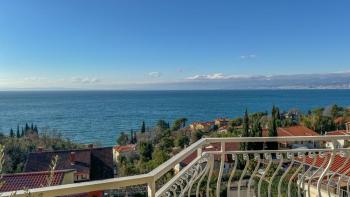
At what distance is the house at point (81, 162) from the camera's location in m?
16.2

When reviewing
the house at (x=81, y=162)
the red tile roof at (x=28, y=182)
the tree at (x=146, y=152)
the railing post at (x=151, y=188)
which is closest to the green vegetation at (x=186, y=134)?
the tree at (x=146, y=152)

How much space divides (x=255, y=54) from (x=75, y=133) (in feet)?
99.0

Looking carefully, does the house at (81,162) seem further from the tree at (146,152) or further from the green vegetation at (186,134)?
the tree at (146,152)

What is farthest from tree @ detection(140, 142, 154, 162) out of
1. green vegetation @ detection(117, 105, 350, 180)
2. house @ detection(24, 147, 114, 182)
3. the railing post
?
the railing post

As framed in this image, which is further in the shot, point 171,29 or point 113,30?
point 171,29

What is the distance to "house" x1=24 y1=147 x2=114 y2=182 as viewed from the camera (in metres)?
16.2

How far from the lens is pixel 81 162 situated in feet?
56.4

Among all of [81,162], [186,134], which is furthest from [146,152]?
A: [81,162]

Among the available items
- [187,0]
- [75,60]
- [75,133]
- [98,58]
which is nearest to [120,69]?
[98,58]

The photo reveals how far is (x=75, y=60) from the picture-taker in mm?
37281

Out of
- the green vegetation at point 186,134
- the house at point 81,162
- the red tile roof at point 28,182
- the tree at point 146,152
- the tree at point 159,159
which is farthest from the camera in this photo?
the tree at point 146,152

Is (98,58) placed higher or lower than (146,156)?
higher

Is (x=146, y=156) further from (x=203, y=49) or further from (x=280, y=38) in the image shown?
(x=203, y=49)

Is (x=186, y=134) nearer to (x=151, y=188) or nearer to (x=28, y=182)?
(x=28, y=182)
